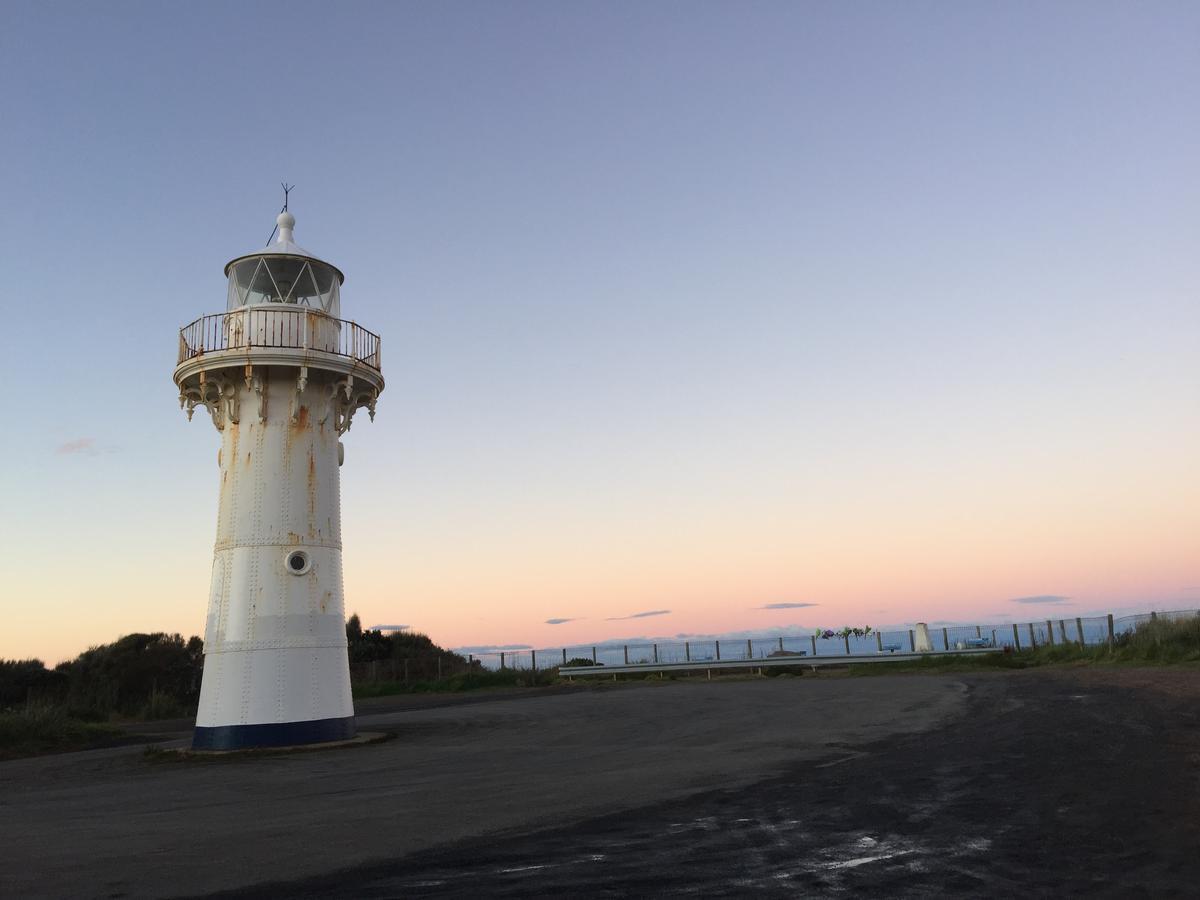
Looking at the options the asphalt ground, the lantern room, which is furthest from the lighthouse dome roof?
the asphalt ground

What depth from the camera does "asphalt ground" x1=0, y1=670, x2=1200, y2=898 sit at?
21.0 ft

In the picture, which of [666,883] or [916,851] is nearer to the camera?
[666,883]

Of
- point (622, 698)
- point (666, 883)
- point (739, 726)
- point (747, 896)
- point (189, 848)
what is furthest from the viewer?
point (622, 698)

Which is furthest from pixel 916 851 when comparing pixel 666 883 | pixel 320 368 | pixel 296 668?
pixel 320 368

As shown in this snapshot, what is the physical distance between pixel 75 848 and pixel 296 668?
31.4 feet

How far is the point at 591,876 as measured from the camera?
6.48 metres

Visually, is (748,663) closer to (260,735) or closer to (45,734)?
(260,735)

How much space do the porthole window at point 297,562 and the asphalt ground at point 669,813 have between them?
12.9 ft

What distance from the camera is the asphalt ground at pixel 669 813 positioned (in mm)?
6406

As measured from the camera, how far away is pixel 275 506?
61.3 feet

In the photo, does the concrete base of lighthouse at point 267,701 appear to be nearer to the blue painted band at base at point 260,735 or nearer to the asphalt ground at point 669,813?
the blue painted band at base at point 260,735

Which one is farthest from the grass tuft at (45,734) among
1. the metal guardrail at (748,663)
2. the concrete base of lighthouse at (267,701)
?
the metal guardrail at (748,663)

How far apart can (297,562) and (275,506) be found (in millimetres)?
1315

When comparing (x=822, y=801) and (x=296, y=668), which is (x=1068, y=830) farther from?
(x=296, y=668)
